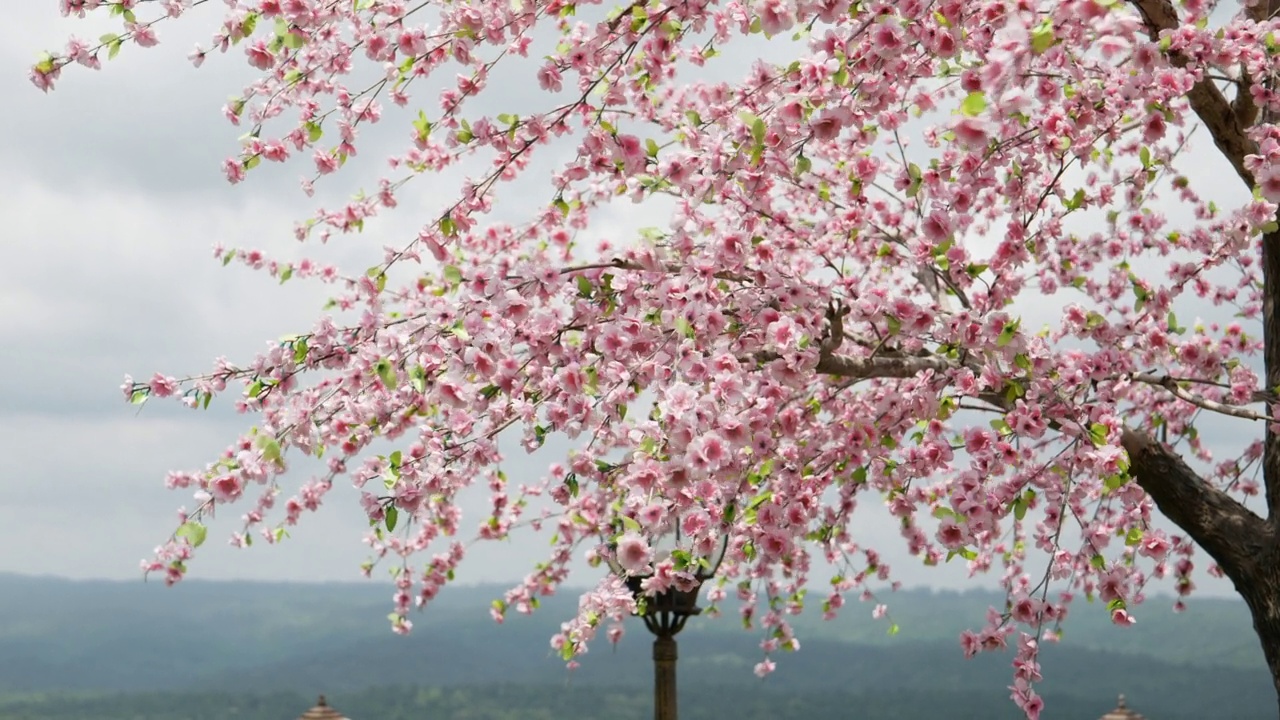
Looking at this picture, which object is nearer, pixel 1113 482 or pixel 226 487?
pixel 226 487

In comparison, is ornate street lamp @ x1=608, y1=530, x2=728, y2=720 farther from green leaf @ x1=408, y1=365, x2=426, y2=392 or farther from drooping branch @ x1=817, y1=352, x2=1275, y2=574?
green leaf @ x1=408, y1=365, x2=426, y2=392

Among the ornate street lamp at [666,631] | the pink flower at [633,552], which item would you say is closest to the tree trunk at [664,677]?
the ornate street lamp at [666,631]

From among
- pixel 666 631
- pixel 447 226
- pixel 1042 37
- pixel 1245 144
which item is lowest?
pixel 666 631

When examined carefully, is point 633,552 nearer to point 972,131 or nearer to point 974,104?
point 972,131

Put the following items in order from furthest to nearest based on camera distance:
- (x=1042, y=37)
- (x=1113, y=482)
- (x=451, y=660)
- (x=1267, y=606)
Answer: (x=451, y=660) → (x=1267, y=606) → (x=1113, y=482) → (x=1042, y=37)

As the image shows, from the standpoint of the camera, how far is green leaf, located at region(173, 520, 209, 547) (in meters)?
3.12

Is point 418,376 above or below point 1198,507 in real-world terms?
above

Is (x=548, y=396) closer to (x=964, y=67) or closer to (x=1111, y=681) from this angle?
(x=964, y=67)

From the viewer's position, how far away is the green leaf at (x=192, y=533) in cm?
312

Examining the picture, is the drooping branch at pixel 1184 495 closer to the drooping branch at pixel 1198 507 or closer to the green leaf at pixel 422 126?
the drooping branch at pixel 1198 507

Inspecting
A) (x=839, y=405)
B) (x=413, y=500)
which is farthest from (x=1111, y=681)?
(x=413, y=500)

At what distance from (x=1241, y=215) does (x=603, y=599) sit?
9.21ft

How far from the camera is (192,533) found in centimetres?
316

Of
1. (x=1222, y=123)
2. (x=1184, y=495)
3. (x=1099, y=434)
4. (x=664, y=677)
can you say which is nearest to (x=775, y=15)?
(x=1099, y=434)
